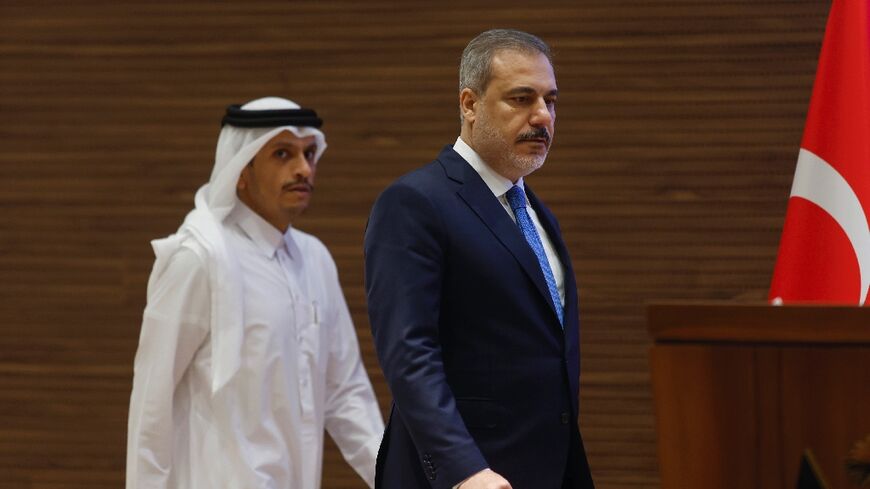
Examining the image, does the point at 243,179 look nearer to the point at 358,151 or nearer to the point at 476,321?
the point at 358,151

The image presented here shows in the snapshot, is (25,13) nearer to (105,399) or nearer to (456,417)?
(105,399)

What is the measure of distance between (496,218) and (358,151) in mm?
2143

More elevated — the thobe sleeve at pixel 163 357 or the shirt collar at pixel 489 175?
the shirt collar at pixel 489 175

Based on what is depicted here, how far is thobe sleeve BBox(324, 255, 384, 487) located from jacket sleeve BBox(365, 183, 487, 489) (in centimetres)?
141

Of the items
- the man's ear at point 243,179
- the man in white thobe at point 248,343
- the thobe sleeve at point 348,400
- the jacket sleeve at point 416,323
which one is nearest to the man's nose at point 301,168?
the man in white thobe at point 248,343

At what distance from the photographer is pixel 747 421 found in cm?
156

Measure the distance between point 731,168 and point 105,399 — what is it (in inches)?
93.8

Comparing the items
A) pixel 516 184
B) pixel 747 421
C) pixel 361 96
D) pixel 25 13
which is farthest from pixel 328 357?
pixel 747 421

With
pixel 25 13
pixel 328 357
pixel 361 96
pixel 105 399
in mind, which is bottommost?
pixel 105 399

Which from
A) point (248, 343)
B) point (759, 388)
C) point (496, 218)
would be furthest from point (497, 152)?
point (248, 343)

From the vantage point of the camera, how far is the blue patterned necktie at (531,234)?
2387mm

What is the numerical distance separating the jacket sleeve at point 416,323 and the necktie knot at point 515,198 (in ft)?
0.70

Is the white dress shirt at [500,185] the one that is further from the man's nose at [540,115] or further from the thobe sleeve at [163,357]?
the thobe sleeve at [163,357]

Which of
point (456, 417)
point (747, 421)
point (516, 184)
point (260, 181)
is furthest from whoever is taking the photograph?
point (260, 181)
